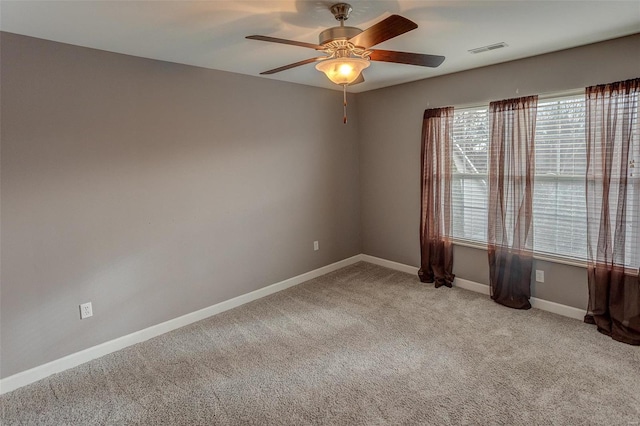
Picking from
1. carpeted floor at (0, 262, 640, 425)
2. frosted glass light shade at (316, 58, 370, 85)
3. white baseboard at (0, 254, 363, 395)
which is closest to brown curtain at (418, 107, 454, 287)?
carpeted floor at (0, 262, 640, 425)

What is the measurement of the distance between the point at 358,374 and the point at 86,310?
84.0 inches

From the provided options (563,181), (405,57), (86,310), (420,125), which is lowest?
(86,310)

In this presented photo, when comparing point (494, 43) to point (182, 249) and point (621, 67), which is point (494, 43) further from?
point (182, 249)

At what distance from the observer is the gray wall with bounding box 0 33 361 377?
96.6 inches

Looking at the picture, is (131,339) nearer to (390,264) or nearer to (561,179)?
(390,264)

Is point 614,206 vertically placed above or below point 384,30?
below

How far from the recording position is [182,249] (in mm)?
3279

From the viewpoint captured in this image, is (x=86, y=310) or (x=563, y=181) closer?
(x=86, y=310)

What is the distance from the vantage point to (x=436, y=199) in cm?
407

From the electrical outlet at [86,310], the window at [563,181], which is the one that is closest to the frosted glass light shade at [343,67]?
the window at [563,181]

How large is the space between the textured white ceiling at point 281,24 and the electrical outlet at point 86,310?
1943 mm

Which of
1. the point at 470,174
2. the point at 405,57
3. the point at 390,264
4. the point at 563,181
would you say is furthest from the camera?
the point at 390,264

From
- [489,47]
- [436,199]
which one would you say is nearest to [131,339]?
[436,199]

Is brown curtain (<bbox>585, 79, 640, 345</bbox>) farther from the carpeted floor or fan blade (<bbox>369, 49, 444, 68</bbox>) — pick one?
fan blade (<bbox>369, 49, 444, 68</bbox>)
